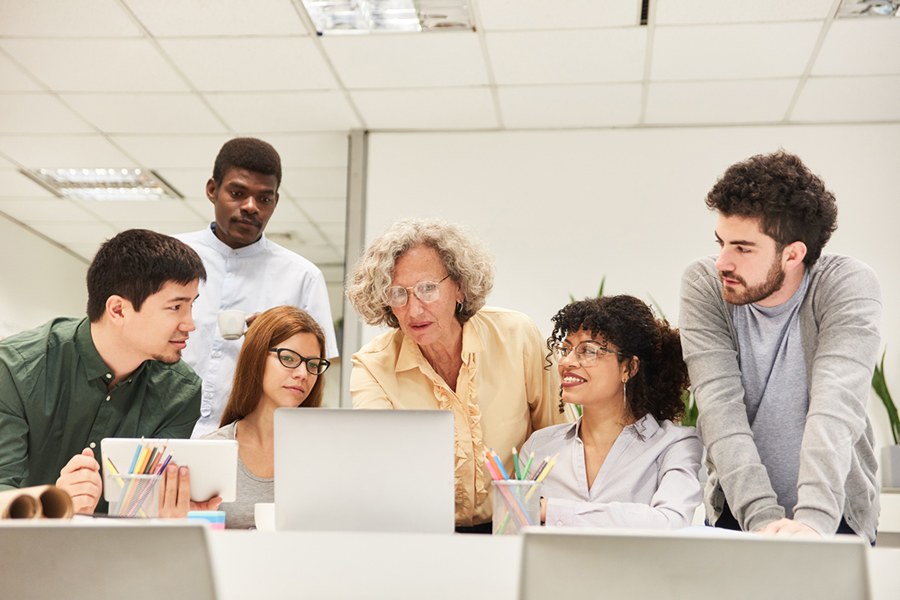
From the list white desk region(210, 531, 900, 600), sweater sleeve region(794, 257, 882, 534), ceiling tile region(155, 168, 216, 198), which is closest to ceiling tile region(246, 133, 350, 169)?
ceiling tile region(155, 168, 216, 198)

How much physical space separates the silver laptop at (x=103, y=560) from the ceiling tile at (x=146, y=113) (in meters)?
3.67

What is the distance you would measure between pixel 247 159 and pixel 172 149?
1.97m

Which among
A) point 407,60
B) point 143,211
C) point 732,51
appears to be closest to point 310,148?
point 407,60

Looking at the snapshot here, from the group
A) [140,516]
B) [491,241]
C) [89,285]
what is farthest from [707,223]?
[140,516]

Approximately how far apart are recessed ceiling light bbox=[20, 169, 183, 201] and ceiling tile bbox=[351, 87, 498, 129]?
187 centimetres

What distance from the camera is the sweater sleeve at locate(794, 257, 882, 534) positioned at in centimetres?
137

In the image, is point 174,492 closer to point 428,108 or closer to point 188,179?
point 428,108

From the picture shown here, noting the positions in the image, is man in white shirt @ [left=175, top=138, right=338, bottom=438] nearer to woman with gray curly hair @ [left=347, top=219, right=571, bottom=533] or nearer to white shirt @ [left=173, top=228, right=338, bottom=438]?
white shirt @ [left=173, top=228, right=338, bottom=438]

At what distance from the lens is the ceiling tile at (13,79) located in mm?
3707

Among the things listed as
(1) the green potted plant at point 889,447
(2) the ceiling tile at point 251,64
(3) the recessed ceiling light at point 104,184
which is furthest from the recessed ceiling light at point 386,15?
(1) the green potted plant at point 889,447

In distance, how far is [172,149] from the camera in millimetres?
4672

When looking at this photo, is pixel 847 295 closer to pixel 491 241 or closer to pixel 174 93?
pixel 491 241

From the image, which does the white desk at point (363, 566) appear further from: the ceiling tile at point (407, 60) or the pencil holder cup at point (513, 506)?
the ceiling tile at point (407, 60)

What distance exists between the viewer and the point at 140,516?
1.29m
